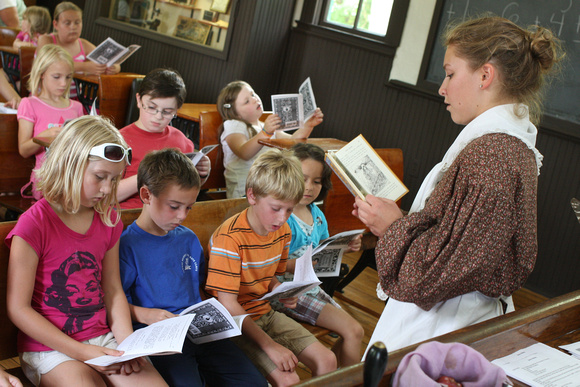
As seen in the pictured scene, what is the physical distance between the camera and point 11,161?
123 inches

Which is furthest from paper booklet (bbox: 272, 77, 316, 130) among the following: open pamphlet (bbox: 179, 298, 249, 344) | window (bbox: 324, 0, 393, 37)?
open pamphlet (bbox: 179, 298, 249, 344)

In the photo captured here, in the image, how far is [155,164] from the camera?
204 centimetres

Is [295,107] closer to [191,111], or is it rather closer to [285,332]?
[191,111]

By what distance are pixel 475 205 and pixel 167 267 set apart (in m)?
1.08

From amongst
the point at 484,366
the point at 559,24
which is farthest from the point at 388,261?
the point at 559,24

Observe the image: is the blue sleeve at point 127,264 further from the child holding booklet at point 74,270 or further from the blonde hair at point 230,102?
the blonde hair at point 230,102

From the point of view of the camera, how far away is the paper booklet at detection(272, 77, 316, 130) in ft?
12.4

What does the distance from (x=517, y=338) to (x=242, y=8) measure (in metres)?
4.81

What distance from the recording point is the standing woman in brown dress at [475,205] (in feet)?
4.76

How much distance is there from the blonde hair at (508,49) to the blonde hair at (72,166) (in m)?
1.07

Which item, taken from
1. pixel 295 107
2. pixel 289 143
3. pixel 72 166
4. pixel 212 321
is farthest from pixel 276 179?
pixel 295 107

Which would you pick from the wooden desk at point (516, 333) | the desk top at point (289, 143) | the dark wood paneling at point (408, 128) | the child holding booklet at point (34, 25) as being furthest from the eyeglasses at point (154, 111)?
the child holding booklet at point (34, 25)

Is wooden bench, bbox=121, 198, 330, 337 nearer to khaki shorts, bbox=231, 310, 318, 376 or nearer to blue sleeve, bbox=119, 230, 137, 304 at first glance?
khaki shorts, bbox=231, 310, 318, 376

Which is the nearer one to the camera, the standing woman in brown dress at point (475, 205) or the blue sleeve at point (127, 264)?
the standing woman in brown dress at point (475, 205)
